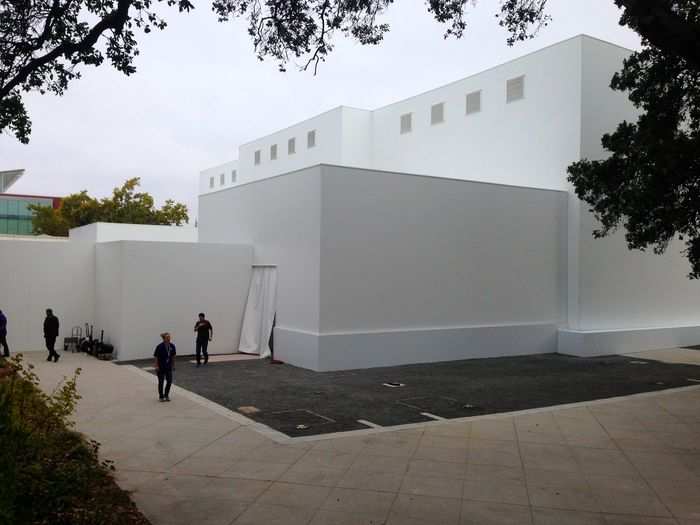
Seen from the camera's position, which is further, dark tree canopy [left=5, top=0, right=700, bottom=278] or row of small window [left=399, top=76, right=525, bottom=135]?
row of small window [left=399, top=76, right=525, bottom=135]

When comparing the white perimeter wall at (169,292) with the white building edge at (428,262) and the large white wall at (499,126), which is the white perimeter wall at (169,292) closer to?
the white building edge at (428,262)

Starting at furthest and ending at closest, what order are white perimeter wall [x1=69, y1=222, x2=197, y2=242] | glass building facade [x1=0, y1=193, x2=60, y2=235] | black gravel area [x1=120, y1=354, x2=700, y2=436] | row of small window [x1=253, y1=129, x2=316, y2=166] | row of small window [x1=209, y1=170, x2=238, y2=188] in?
1. glass building facade [x1=0, y1=193, x2=60, y2=235]
2. row of small window [x1=209, y1=170, x2=238, y2=188]
3. row of small window [x1=253, y1=129, x2=316, y2=166]
4. white perimeter wall [x1=69, y1=222, x2=197, y2=242]
5. black gravel area [x1=120, y1=354, x2=700, y2=436]

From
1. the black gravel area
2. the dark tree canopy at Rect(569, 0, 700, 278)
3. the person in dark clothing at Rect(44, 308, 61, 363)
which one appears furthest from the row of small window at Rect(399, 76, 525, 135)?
the person in dark clothing at Rect(44, 308, 61, 363)

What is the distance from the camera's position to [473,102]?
23109mm

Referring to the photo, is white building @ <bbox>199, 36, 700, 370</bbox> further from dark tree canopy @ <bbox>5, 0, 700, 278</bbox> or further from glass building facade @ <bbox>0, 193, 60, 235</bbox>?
glass building facade @ <bbox>0, 193, 60, 235</bbox>

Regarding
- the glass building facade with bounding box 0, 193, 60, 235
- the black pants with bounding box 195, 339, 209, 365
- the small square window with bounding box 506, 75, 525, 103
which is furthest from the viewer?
the glass building facade with bounding box 0, 193, 60, 235

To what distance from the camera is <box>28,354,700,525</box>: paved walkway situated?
6.48 metres

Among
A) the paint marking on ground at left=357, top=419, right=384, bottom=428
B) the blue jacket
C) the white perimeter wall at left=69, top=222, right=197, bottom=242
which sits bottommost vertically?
the paint marking on ground at left=357, top=419, right=384, bottom=428

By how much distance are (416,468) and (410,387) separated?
18.7 feet

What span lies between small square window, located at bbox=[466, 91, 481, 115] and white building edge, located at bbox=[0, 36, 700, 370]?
0.11 meters

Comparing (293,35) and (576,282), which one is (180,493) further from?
(576,282)

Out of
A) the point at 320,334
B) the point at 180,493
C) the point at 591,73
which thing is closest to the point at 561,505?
the point at 180,493

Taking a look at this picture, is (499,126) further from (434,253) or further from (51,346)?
(51,346)

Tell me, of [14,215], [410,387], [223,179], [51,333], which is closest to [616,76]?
[410,387]
